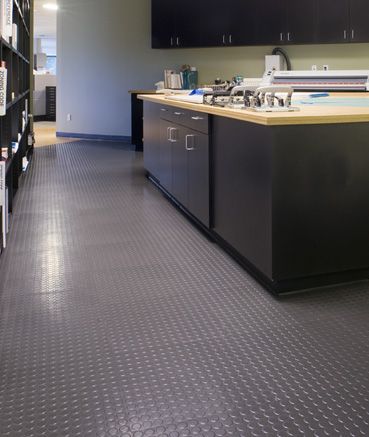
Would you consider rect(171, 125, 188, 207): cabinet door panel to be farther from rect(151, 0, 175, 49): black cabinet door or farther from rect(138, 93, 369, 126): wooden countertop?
rect(151, 0, 175, 49): black cabinet door

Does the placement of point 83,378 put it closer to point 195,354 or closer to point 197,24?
point 195,354

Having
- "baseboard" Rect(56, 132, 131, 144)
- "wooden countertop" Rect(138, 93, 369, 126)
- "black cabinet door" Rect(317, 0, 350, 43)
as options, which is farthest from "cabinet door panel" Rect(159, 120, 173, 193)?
"baseboard" Rect(56, 132, 131, 144)

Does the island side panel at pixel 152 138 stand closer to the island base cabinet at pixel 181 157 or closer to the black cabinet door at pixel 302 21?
the island base cabinet at pixel 181 157

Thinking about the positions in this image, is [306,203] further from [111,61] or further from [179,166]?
[111,61]

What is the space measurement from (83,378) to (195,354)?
0.40 m

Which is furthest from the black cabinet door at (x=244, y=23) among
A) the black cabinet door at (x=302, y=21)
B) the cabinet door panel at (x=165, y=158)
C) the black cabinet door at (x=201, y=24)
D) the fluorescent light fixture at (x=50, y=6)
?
the fluorescent light fixture at (x=50, y=6)

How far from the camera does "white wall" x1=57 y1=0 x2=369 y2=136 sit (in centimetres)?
795

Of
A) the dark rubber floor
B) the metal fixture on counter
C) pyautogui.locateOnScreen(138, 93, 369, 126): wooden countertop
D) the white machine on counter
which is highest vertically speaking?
the white machine on counter

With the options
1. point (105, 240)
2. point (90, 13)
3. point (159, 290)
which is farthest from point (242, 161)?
point (90, 13)

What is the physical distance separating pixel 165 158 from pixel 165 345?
255 cm

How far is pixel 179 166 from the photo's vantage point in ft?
12.2

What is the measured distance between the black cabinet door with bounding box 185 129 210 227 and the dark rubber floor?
20cm

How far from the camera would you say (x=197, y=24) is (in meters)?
7.40

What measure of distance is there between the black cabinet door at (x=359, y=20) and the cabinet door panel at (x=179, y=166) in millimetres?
4199
